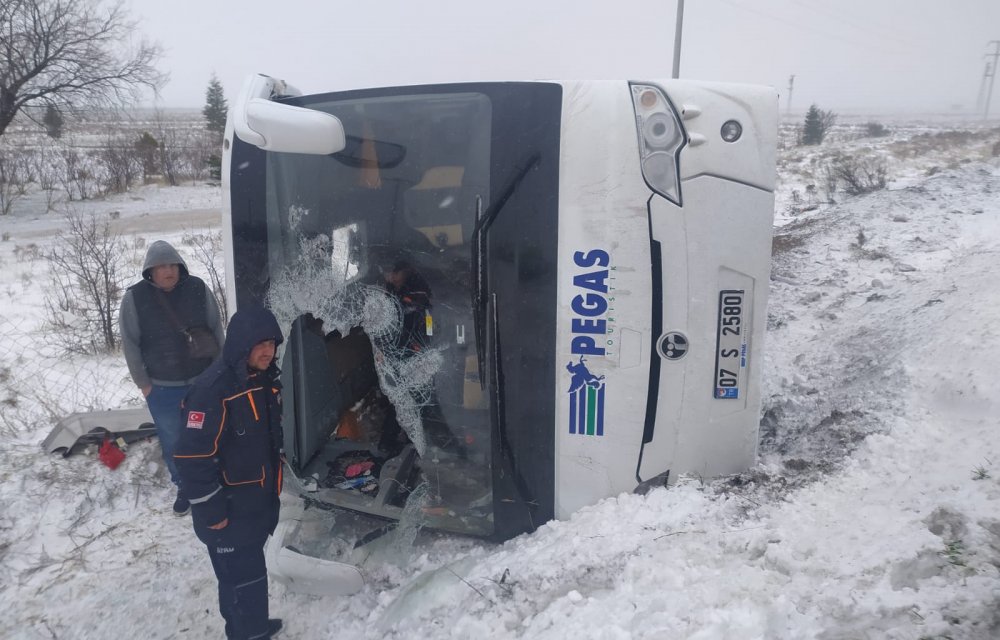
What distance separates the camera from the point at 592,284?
2590mm

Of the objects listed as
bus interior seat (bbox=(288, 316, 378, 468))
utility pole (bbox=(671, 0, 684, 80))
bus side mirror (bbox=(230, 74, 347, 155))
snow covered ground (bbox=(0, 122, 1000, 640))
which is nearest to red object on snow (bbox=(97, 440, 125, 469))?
snow covered ground (bbox=(0, 122, 1000, 640))

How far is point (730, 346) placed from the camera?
2.65 m

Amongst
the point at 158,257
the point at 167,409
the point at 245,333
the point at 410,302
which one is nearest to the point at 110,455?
the point at 167,409

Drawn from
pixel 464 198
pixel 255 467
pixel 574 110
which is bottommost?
pixel 255 467

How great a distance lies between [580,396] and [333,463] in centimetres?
158

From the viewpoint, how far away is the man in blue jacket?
268cm

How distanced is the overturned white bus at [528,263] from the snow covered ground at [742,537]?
0.94 ft

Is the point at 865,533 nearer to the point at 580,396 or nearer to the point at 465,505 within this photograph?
the point at 580,396

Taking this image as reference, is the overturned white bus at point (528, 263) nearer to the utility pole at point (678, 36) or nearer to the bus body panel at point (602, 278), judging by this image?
the bus body panel at point (602, 278)

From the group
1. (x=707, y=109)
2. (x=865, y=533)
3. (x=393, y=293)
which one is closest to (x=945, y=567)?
(x=865, y=533)

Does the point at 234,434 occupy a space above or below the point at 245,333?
below

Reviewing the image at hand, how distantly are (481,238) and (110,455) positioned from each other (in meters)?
3.27

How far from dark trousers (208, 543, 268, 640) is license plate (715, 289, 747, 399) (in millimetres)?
2259

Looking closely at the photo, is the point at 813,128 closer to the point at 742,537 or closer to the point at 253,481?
the point at 742,537
